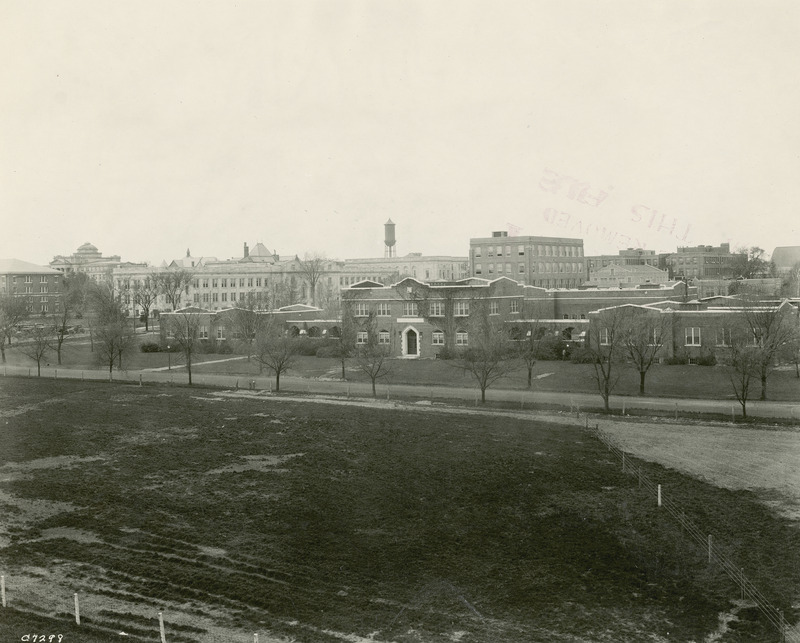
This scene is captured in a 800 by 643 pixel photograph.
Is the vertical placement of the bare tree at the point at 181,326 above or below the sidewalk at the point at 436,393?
above

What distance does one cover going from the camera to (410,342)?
64.0 meters

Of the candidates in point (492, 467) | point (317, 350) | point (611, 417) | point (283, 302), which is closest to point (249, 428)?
point (492, 467)

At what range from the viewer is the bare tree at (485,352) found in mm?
43938

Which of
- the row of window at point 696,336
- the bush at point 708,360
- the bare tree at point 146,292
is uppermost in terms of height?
the bare tree at point 146,292

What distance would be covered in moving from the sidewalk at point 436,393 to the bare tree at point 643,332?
12.2 feet

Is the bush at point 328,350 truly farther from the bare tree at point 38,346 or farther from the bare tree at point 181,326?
the bare tree at point 38,346

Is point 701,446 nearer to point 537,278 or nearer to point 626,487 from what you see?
point 626,487

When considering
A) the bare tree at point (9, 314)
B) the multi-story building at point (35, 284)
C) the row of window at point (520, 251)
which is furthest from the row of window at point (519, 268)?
the multi-story building at point (35, 284)

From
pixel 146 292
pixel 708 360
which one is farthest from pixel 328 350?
pixel 146 292

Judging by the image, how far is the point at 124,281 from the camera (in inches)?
4852

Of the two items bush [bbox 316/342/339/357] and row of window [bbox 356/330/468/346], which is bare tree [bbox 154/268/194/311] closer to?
bush [bbox 316/342/339/357]

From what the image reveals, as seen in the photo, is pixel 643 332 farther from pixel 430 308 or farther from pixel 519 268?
pixel 519 268

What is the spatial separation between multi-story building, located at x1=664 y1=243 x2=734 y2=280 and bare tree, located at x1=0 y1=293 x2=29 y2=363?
316 feet

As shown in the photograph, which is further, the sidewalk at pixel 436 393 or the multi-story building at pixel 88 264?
the multi-story building at pixel 88 264
